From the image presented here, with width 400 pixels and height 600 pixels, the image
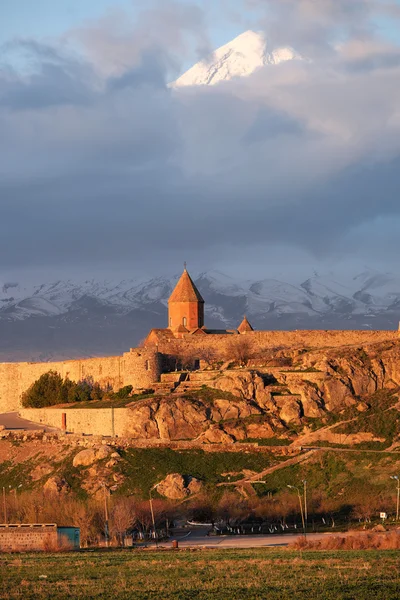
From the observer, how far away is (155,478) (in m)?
53.3

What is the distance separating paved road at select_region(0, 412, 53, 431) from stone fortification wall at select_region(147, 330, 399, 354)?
8628 mm

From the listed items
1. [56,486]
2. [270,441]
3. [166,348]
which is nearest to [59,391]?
[166,348]

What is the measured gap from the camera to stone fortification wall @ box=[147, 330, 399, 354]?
→ 66.8 meters

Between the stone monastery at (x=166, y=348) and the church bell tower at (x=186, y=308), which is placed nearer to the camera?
the stone monastery at (x=166, y=348)

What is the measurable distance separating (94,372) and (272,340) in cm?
1075

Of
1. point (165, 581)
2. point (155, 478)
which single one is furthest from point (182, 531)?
point (165, 581)

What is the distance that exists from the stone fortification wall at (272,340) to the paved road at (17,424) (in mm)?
8628

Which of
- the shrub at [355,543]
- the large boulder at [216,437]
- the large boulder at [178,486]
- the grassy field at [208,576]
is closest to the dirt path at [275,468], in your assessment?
the large boulder at [178,486]

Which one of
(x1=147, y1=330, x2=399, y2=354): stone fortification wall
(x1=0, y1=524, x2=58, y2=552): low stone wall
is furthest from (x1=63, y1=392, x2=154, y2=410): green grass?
(x1=0, y1=524, x2=58, y2=552): low stone wall

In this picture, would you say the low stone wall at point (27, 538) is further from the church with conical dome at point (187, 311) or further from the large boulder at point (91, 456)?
the church with conical dome at point (187, 311)

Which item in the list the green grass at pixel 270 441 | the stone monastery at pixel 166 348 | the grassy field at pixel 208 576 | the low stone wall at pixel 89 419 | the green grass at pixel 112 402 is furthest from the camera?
the stone monastery at pixel 166 348

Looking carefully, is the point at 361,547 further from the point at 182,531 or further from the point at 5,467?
the point at 5,467

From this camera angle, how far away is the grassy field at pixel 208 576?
86.4ft

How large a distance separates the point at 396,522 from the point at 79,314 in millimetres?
113262
